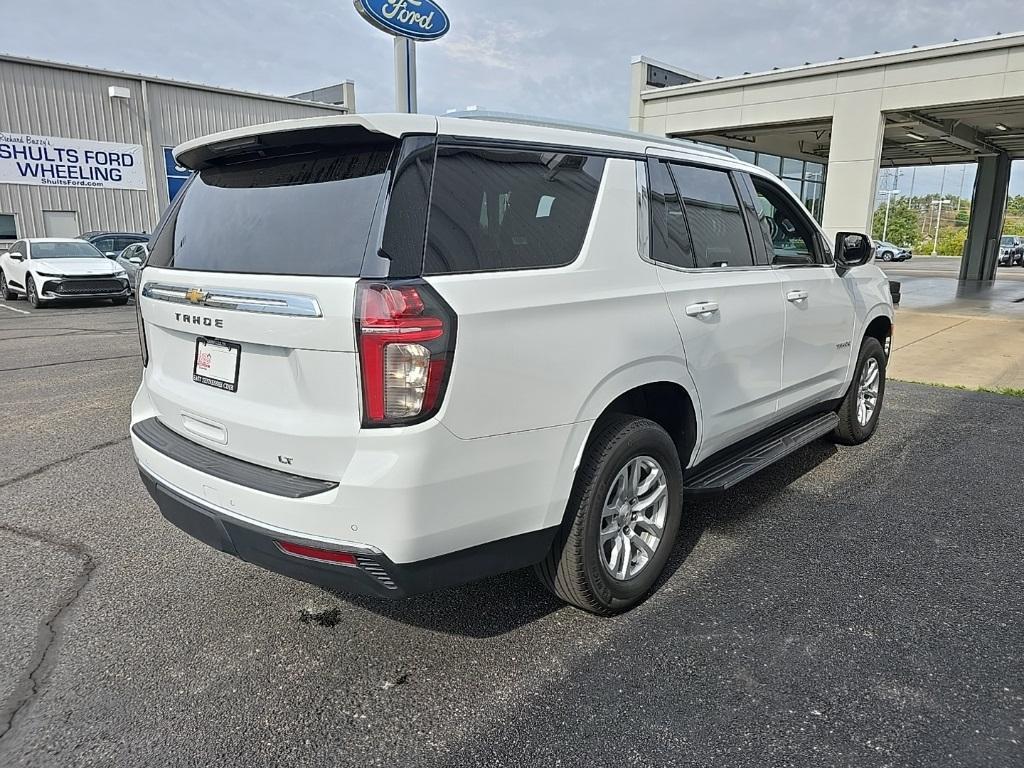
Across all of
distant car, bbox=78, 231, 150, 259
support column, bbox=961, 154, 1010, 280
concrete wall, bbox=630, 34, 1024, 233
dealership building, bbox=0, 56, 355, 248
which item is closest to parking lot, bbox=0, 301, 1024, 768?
concrete wall, bbox=630, 34, 1024, 233

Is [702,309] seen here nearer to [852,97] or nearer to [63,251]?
[852,97]

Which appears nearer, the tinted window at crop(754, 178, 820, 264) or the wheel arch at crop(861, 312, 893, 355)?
the tinted window at crop(754, 178, 820, 264)

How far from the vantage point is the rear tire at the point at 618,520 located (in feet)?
9.01

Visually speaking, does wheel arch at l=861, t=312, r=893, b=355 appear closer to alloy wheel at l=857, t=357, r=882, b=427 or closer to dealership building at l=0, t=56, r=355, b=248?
alloy wheel at l=857, t=357, r=882, b=427

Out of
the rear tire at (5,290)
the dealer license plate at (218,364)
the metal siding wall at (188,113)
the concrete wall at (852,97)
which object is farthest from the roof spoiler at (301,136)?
the metal siding wall at (188,113)

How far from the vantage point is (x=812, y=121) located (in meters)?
15.7

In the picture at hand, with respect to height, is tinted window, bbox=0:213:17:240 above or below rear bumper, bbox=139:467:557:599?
above

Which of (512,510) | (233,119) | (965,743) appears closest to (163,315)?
(512,510)

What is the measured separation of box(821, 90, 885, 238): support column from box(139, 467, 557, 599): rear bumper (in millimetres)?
13939

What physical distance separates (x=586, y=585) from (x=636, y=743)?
0.64 meters

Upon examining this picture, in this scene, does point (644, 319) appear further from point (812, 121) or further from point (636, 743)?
point (812, 121)

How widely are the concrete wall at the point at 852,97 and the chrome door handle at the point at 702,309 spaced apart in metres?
13.0

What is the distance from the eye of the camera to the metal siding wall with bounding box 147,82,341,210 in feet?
77.7

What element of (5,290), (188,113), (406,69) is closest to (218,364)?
(406,69)
